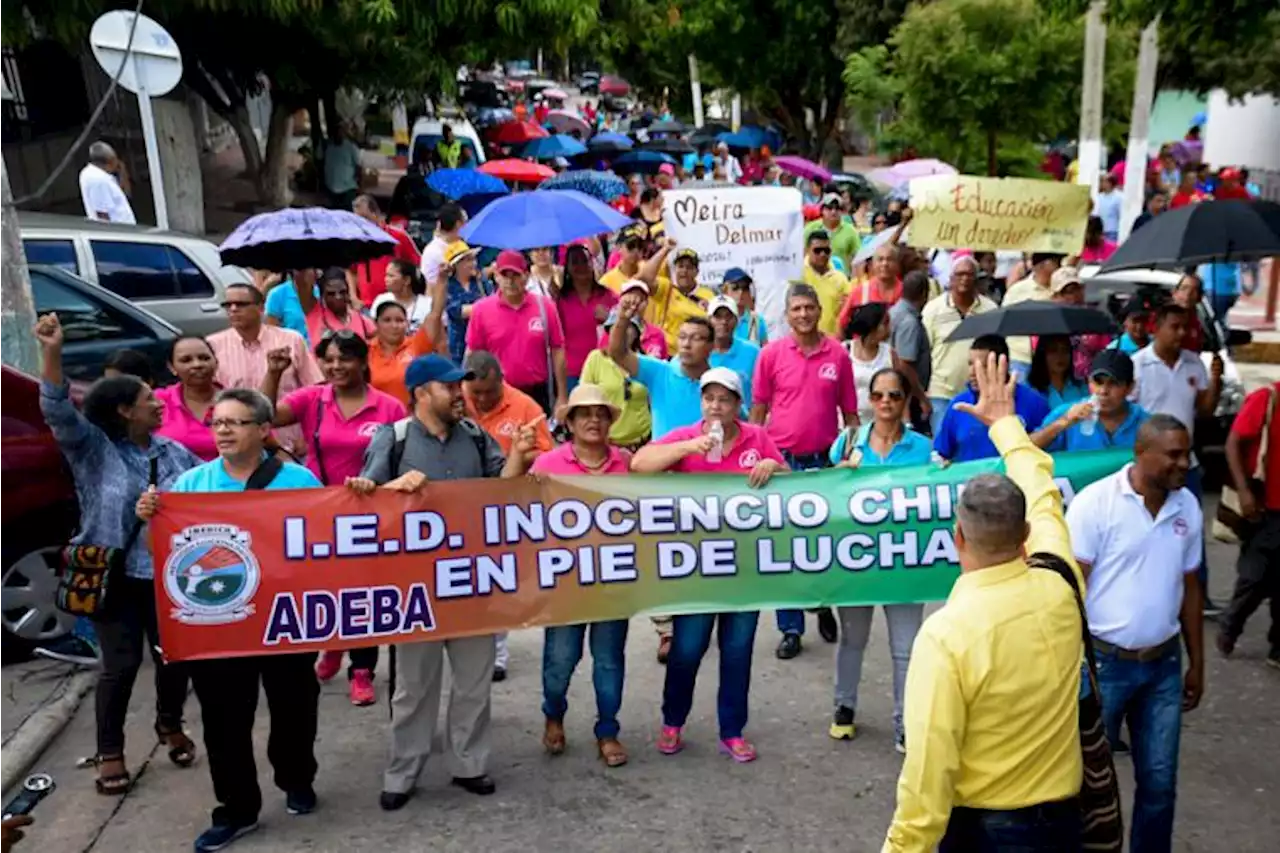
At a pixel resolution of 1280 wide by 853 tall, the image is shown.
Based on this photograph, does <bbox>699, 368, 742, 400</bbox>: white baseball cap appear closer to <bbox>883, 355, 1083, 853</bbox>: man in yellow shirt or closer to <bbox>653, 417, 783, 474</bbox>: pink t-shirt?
<bbox>653, 417, 783, 474</bbox>: pink t-shirt

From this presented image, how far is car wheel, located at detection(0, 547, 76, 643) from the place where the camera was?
257 inches

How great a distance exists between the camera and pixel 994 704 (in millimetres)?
3178

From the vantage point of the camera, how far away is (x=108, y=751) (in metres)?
5.45

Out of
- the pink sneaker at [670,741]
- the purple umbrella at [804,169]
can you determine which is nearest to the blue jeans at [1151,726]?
the pink sneaker at [670,741]

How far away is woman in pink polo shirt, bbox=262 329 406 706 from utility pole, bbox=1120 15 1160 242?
12.8m

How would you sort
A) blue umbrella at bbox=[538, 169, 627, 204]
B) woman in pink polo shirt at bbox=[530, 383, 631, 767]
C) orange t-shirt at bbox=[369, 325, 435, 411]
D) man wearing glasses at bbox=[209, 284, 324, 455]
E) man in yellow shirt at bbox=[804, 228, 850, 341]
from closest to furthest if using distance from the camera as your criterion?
woman in pink polo shirt at bbox=[530, 383, 631, 767] → man wearing glasses at bbox=[209, 284, 324, 455] → orange t-shirt at bbox=[369, 325, 435, 411] → man in yellow shirt at bbox=[804, 228, 850, 341] → blue umbrella at bbox=[538, 169, 627, 204]

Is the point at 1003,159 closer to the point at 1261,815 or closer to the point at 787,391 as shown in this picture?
the point at 787,391

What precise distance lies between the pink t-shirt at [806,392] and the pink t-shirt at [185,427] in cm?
295

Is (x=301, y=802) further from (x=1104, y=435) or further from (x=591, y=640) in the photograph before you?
(x=1104, y=435)

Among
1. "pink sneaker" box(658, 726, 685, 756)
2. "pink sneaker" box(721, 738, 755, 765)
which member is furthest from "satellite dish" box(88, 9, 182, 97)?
"pink sneaker" box(721, 738, 755, 765)

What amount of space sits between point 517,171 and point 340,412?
1513cm

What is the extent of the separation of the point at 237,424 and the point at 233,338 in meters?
2.22

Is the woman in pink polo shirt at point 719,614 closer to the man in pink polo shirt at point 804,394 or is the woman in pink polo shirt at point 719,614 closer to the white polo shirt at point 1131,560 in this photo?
the man in pink polo shirt at point 804,394

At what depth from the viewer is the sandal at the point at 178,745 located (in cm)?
566
